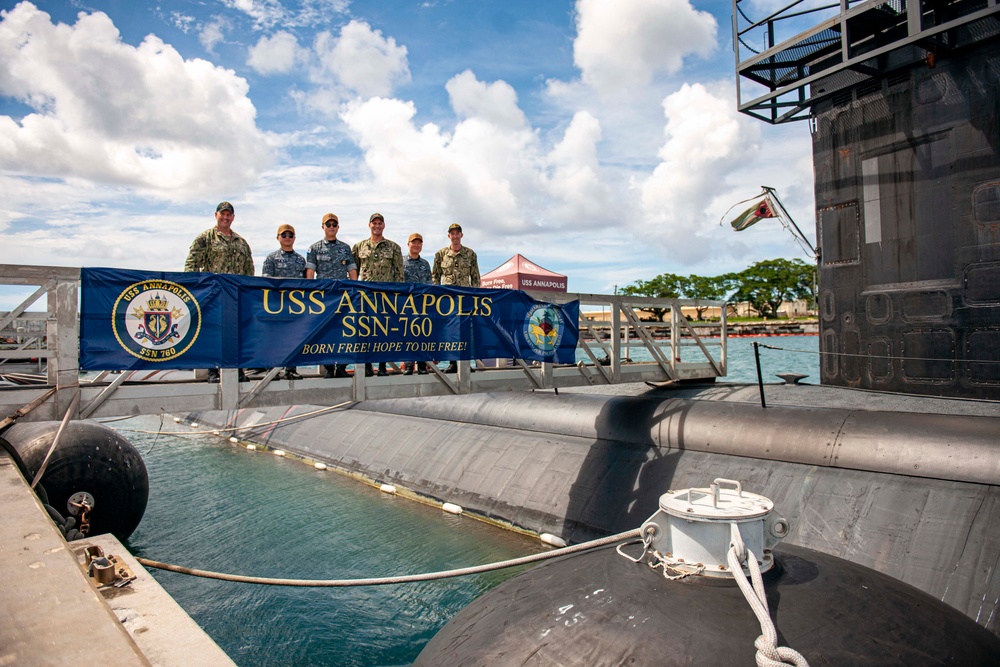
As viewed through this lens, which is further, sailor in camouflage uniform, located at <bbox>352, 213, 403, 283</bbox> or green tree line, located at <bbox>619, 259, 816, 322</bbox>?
green tree line, located at <bbox>619, 259, 816, 322</bbox>

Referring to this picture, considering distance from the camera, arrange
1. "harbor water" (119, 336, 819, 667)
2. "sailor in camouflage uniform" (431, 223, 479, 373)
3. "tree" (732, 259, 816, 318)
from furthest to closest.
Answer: "tree" (732, 259, 816, 318), "sailor in camouflage uniform" (431, 223, 479, 373), "harbor water" (119, 336, 819, 667)

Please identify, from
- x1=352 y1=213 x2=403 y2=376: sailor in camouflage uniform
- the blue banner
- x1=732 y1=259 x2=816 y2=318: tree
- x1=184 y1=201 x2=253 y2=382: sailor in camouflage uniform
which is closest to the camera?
the blue banner

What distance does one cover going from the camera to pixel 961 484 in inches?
251

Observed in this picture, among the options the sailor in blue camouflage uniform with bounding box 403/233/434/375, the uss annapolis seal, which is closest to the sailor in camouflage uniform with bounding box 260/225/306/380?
the sailor in blue camouflage uniform with bounding box 403/233/434/375

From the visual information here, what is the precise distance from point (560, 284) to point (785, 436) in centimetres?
1724

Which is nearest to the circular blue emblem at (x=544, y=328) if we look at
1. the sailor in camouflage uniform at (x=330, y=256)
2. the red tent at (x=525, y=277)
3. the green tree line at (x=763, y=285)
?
the sailor in camouflage uniform at (x=330, y=256)

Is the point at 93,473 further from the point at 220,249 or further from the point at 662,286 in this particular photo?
the point at 662,286

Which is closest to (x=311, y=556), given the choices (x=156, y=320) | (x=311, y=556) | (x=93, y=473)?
(x=311, y=556)

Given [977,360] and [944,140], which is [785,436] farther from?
[944,140]

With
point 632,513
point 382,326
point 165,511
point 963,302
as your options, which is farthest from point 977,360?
point 165,511

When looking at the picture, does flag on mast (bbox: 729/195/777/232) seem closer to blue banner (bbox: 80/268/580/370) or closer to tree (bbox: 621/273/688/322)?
blue banner (bbox: 80/268/580/370)

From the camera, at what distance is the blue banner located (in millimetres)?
5996

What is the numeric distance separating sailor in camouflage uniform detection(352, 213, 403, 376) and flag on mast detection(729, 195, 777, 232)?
7.20 meters

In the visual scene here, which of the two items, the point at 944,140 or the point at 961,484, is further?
the point at 944,140
